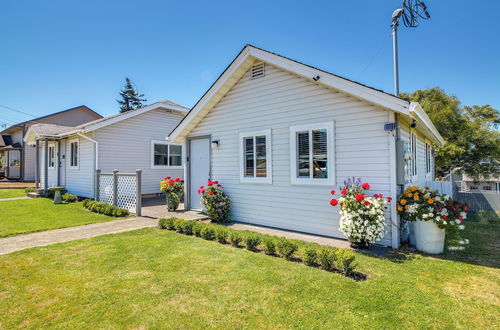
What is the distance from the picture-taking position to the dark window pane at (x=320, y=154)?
586cm

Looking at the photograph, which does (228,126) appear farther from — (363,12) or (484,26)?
(484,26)

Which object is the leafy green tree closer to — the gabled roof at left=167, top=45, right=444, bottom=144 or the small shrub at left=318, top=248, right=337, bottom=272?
the gabled roof at left=167, top=45, right=444, bottom=144

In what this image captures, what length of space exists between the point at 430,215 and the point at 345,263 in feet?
7.10

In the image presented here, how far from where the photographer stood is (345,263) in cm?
369

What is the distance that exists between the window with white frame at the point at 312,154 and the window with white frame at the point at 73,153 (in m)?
11.8

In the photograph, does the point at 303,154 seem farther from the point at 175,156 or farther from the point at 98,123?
the point at 175,156

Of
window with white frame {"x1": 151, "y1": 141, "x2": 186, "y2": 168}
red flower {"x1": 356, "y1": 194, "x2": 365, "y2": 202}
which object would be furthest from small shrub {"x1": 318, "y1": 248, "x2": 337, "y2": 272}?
window with white frame {"x1": 151, "y1": 141, "x2": 186, "y2": 168}

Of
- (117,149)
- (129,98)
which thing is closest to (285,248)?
(117,149)

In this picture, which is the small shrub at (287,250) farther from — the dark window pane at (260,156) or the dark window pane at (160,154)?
the dark window pane at (160,154)

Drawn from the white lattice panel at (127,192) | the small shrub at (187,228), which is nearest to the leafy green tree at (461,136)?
the small shrub at (187,228)

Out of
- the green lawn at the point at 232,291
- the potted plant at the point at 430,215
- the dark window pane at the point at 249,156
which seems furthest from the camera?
the dark window pane at the point at 249,156

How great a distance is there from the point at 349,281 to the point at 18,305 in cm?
413

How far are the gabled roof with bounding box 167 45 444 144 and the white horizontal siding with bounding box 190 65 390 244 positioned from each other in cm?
24

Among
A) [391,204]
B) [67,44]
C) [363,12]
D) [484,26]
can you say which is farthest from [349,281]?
[67,44]
